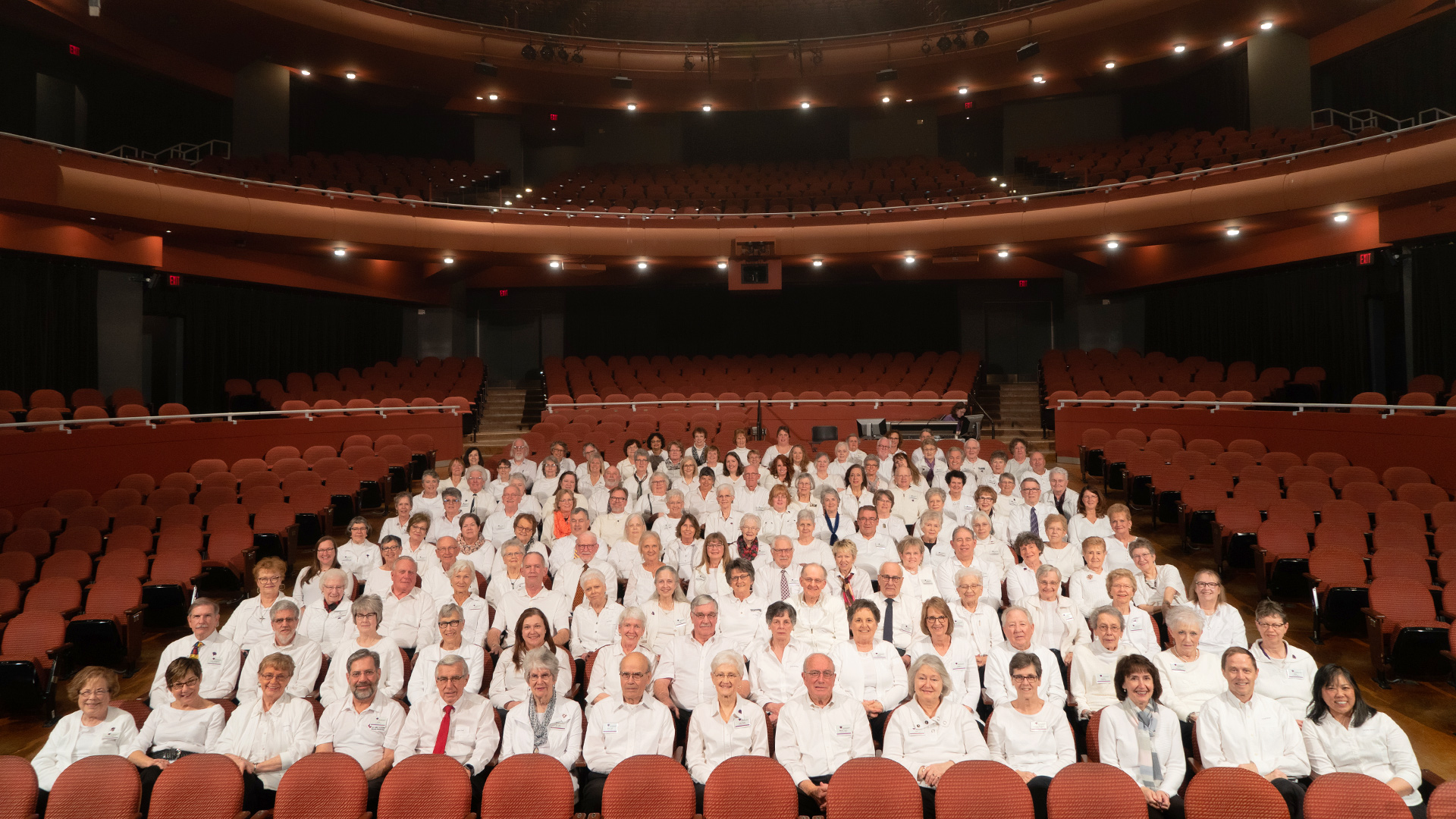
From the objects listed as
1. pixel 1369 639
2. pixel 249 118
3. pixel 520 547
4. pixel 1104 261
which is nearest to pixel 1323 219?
pixel 1104 261

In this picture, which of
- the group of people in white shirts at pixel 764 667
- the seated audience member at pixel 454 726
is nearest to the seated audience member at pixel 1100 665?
the group of people in white shirts at pixel 764 667

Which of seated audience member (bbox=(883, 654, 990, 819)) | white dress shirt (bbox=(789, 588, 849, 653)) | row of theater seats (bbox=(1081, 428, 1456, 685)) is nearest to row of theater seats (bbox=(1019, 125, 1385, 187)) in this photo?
row of theater seats (bbox=(1081, 428, 1456, 685))

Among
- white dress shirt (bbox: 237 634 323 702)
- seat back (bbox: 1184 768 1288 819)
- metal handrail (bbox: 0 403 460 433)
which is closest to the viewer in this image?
seat back (bbox: 1184 768 1288 819)

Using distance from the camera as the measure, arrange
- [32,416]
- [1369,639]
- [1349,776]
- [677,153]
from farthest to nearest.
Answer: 1. [677,153]
2. [32,416]
3. [1369,639]
4. [1349,776]

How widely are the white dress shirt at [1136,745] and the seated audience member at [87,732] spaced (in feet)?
13.3

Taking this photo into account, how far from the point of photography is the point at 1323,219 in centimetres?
970

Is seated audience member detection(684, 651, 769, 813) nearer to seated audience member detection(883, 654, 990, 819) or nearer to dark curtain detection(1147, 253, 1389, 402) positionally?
seated audience member detection(883, 654, 990, 819)

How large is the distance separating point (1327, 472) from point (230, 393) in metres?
12.3

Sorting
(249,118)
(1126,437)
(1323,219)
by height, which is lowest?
(1126,437)

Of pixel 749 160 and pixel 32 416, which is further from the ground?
pixel 749 160

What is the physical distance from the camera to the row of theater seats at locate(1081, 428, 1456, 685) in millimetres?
4754

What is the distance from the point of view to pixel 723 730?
11.6 feet

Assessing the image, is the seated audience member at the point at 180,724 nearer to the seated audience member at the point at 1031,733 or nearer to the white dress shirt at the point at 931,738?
the white dress shirt at the point at 931,738

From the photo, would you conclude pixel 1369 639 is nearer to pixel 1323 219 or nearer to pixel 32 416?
pixel 1323 219
